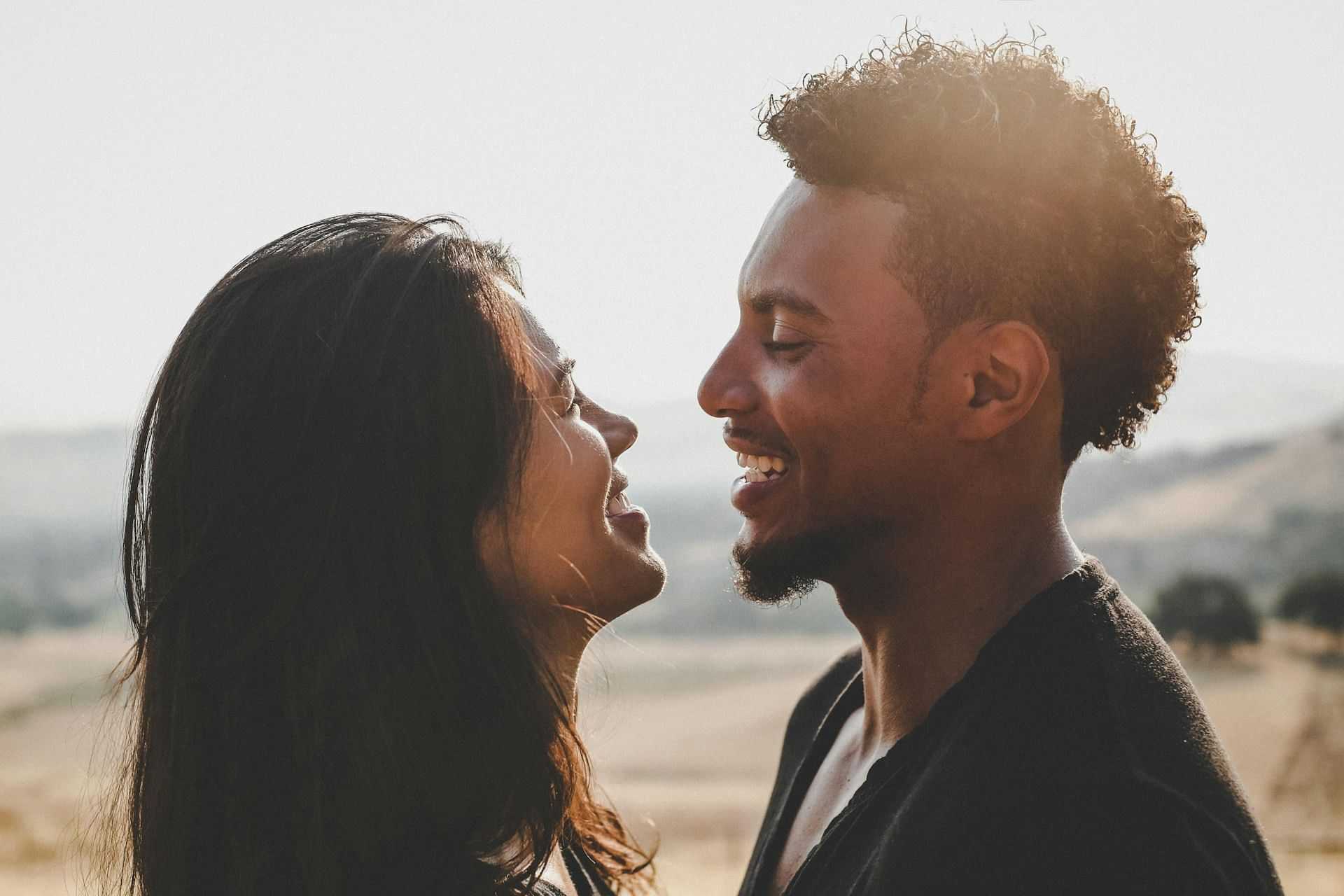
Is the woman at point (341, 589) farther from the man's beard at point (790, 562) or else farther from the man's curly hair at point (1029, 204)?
the man's curly hair at point (1029, 204)

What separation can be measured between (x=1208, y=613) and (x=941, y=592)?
46.8ft

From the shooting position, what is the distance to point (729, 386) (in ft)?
8.85

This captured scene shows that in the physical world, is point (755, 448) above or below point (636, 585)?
above

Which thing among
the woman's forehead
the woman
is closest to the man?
the woman's forehead

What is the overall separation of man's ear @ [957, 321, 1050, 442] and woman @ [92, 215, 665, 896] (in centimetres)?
96

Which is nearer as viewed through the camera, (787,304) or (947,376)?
(947,376)

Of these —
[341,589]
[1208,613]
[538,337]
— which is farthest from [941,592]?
[1208,613]

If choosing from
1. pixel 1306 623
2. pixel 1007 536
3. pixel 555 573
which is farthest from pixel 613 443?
pixel 1306 623

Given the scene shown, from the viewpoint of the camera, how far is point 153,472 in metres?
2.44

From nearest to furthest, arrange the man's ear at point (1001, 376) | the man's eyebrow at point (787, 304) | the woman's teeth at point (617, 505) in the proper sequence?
the man's ear at point (1001, 376) → the man's eyebrow at point (787, 304) → the woman's teeth at point (617, 505)

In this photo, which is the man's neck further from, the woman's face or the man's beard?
the woman's face

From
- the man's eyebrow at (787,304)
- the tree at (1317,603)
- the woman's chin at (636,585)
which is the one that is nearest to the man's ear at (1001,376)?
the man's eyebrow at (787,304)

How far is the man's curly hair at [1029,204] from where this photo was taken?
2459mm

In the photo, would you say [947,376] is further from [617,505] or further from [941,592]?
[617,505]
